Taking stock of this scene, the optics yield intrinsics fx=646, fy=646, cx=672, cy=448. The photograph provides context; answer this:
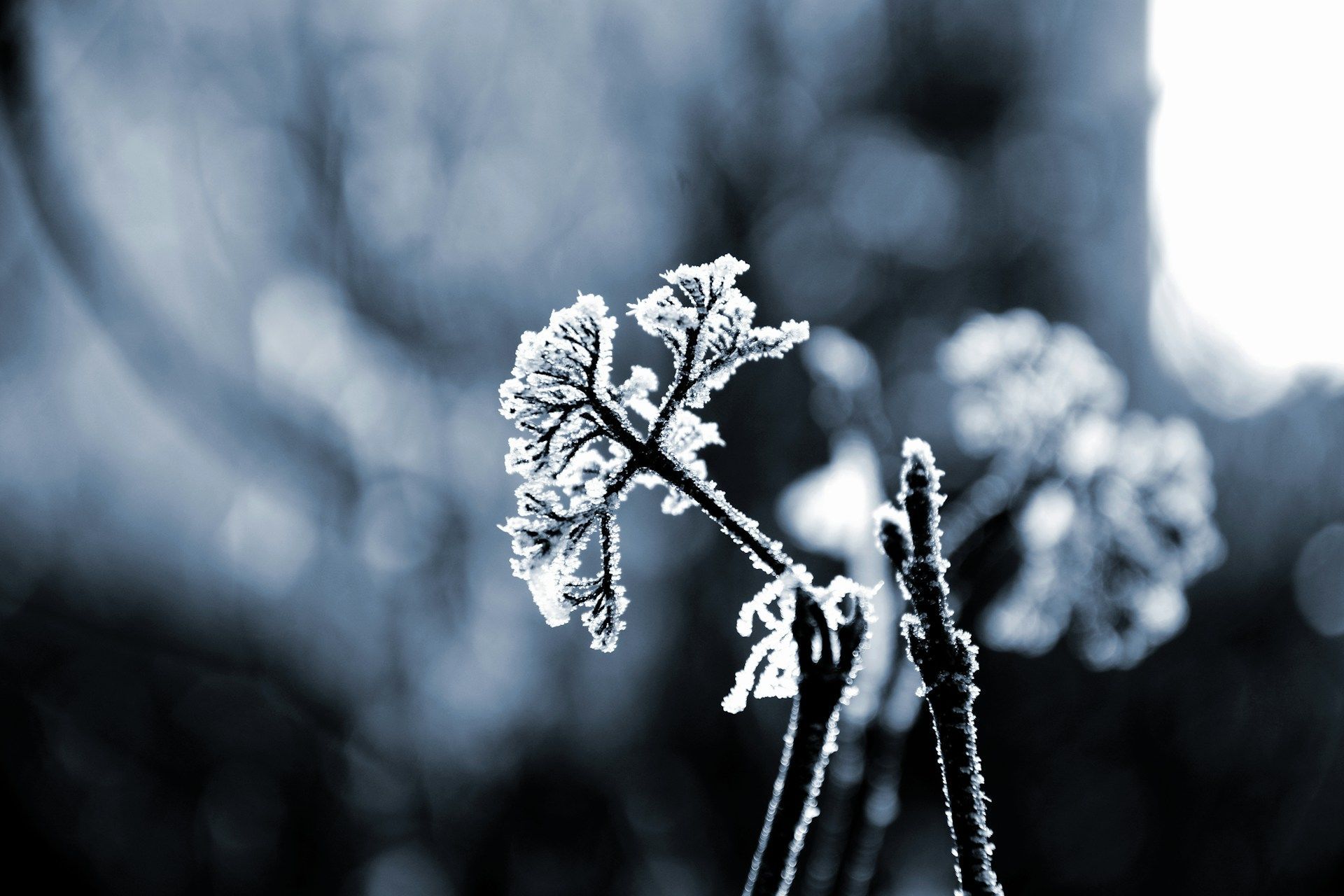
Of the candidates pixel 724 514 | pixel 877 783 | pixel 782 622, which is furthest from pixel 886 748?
Result: pixel 724 514

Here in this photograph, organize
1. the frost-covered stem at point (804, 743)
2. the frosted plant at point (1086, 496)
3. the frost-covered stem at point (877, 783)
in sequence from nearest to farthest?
the frost-covered stem at point (804, 743), the frost-covered stem at point (877, 783), the frosted plant at point (1086, 496)

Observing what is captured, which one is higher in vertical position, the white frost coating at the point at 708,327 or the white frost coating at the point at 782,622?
the white frost coating at the point at 708,327

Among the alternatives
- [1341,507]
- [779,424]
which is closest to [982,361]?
[779,424]

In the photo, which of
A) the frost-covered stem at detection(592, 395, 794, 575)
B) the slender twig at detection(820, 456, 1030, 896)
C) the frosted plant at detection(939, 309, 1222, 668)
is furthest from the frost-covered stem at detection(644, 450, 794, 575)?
the frosted plant at detection(939, 309, 1222, 668)

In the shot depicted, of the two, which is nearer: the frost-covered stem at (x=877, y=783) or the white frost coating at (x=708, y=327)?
the white frost coating at (x=708, y=327)

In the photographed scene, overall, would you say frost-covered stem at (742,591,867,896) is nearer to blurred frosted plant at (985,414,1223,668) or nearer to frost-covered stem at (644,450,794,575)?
frost-covered stem at (644,450,794,575)

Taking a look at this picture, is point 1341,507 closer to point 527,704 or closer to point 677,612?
point 677,612

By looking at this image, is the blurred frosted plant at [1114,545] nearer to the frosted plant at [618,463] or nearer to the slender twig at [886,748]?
the slender twig at [886,748]

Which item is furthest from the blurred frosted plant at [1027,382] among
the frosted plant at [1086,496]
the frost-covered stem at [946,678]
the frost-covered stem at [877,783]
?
the frost-covered stem at [946,678]
